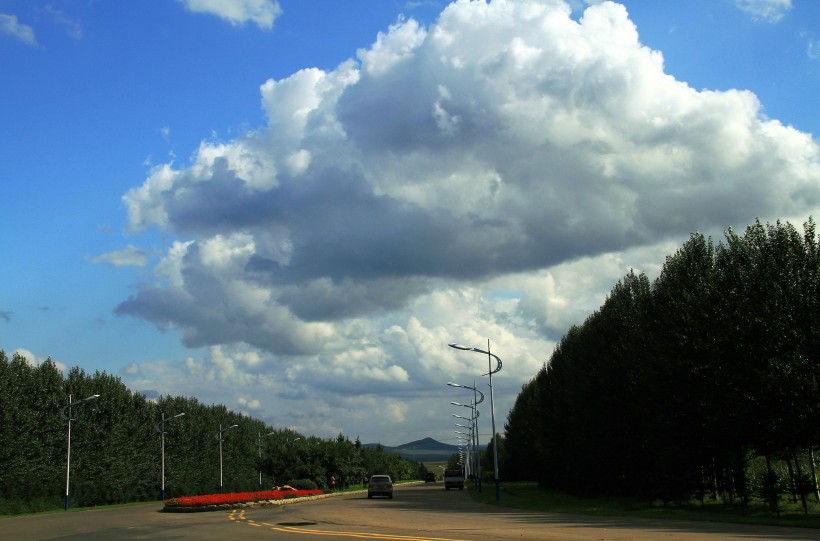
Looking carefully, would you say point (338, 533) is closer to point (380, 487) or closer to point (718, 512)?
point (718, 512)

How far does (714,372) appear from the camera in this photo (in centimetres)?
3625

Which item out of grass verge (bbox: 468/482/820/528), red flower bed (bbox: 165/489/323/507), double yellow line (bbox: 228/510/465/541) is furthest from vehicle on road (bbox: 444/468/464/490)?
double yellow line (bbox: 228/510/465/541)

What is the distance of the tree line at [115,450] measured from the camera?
192 feet

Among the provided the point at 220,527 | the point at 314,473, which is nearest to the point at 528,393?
the point at 314,473

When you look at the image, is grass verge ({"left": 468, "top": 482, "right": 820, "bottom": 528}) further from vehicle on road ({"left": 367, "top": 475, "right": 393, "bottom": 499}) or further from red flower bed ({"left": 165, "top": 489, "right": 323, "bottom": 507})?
vehicle on road ({"left": 367, "top": 475, "right": 393, "bottom": 499})

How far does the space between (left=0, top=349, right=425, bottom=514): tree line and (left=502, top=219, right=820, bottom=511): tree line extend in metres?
42.0

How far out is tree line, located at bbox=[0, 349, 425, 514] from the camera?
58.4 m

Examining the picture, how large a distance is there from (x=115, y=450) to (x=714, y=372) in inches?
2227

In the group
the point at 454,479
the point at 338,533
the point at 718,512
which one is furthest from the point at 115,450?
the point at 718,512

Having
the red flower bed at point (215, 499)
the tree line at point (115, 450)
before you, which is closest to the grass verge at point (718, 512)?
the red flower bed at point (215, 499)

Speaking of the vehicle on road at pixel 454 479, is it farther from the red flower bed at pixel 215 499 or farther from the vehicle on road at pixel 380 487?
the red flower bed at pixel 215 499

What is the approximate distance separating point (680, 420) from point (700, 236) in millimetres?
9892

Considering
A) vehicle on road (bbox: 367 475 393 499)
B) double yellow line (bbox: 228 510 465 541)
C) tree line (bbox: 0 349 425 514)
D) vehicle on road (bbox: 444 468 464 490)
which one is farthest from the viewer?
vehicle on road (bbox: 444 468 464 490)

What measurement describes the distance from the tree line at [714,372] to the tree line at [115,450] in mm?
42008
